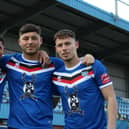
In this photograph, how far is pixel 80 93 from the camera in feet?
11.3

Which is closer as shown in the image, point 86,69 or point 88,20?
point 86,69

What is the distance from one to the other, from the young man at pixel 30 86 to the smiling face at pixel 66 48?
0.84 feet

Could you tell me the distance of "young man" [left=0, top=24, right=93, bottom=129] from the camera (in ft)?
11.8

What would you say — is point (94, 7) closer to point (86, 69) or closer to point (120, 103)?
point (120, 103)

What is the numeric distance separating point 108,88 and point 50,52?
1476 centimetres

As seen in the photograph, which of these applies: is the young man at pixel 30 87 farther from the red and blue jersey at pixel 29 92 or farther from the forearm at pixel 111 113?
the forearm at pixel 111 113

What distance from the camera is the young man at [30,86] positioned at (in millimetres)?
3582

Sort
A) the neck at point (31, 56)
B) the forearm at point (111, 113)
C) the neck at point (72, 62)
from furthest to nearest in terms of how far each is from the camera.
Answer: the neck at point (31, 56)
the neck at point (72, 62)
the forearm at point (111, 113)

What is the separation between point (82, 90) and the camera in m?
3.45

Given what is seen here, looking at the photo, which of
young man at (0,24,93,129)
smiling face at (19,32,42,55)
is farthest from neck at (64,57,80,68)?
smiling face at (19,32,42,55)

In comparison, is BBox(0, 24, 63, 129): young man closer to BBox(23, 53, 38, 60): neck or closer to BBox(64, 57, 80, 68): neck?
BBox(23, 53, 38, 60): neck

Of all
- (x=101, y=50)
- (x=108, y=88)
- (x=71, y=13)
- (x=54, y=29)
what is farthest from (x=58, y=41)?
(x=101, y=50)

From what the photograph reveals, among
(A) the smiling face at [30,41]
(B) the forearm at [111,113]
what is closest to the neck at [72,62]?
(A) the smiling face at [30,41]

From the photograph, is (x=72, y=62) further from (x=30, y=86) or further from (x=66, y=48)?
(x=30, y=86)
